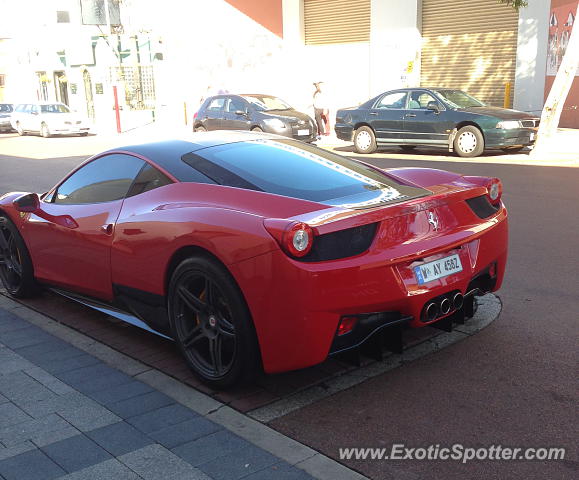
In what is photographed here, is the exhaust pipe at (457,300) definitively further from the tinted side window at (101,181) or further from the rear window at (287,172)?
the tinted side window at (101,181)

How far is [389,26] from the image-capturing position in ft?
81.9

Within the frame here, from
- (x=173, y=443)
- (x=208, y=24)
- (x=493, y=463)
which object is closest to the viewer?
(x=493, y=463)

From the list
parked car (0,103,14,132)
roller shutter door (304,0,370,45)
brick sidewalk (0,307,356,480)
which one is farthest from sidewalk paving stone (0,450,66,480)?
parked car (0,103,14,132)

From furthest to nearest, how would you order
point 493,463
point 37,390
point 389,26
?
1. point 389,26
2. point 37,390
3. point 493,463

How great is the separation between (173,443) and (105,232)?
1.70 m

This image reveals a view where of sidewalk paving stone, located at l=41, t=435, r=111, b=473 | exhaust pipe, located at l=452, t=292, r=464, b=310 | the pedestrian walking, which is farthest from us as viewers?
the pedestrian walking

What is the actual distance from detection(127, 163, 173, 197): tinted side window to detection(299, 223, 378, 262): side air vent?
1.24 meters

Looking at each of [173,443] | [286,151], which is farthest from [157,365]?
[286,151]

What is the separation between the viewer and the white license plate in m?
3.54

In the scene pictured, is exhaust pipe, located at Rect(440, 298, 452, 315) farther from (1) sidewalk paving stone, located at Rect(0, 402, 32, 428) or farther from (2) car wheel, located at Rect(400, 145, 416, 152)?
(2) car wheel, located at Rect(400, 145, 416, 152)

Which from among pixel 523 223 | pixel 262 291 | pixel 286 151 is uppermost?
pixel 286 151

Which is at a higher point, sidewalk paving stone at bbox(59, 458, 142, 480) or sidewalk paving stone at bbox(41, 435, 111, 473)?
sidewalk paving stone at bbox(59, 458, 142, 480)

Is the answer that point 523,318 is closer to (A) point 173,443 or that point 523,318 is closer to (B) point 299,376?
(B) point 299,376

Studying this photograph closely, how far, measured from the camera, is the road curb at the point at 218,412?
2.99 meters
